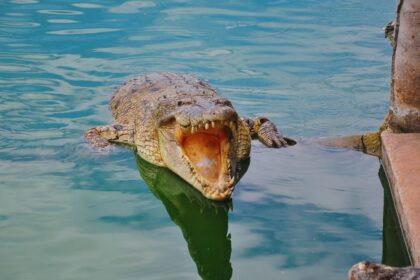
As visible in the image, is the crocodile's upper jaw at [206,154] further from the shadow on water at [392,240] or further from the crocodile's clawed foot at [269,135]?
the shadow on water at [392,240]

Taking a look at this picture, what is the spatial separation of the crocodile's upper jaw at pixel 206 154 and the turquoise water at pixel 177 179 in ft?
0.49

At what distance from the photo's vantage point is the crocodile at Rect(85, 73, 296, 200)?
621 centimetres

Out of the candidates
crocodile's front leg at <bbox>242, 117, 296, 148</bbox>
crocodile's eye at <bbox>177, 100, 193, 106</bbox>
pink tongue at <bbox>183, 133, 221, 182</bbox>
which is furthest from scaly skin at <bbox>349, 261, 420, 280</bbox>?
crocodile's front leg at <bbox>242, 117, 296, 148</bbox>

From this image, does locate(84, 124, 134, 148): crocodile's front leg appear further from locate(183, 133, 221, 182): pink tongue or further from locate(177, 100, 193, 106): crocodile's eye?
locate(183, 133, 221, 182): pink tongue

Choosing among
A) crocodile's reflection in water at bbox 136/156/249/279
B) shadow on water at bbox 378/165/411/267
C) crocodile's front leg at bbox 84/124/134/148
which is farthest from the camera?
crocodile's front leg at bbox 84/124/134/148

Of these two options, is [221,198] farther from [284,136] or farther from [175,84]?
[175,84]

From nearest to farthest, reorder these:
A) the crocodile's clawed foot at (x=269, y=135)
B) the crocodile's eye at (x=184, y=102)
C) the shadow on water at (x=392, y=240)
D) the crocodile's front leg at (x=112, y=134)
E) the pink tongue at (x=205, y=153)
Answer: the shadow on water at (x=392, y=240) < the pink tongue at (x=205, y=153) < the crocodile's eye at (x=184, y=102) < the crocodile's clawed foot at (x=269, y=135) < the crocodile's front leg at (x=112, y=134)

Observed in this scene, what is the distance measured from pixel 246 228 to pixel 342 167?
56.8 inches

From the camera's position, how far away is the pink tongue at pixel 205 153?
636cm

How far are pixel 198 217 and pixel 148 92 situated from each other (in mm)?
2552

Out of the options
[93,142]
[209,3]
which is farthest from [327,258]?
[209,3]

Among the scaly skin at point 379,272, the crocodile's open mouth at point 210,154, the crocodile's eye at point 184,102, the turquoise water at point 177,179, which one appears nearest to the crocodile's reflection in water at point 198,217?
the turquoise water at point 177,179

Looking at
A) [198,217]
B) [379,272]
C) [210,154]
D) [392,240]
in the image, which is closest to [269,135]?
[210,154]

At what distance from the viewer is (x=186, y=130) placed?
258 inches
